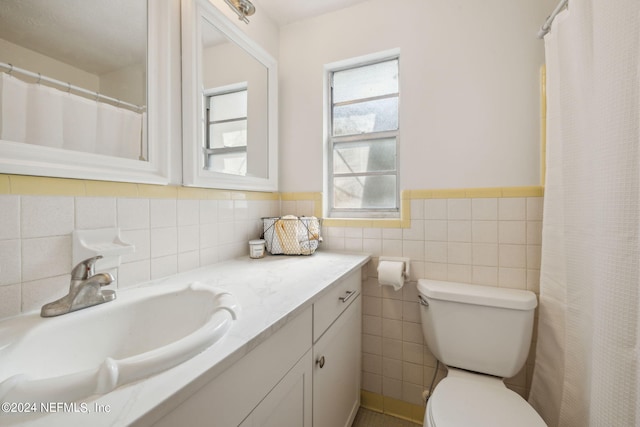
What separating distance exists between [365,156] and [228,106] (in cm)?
85

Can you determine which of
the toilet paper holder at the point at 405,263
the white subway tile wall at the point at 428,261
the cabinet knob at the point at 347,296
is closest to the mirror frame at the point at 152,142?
the cabinet knob at the point at 347,296

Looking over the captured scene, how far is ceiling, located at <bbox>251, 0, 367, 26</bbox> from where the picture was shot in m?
1.54

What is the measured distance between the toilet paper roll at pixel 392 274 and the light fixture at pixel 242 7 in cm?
144

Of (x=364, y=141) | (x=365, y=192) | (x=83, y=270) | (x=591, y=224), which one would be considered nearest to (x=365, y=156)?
(x=364, y=141)

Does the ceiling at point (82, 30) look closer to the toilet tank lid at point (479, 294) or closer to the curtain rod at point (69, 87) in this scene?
the curtain rod at point (69, 87)

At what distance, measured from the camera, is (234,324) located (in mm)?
614

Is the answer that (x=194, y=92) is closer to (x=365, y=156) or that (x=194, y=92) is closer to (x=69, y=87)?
(x=69, y=87)

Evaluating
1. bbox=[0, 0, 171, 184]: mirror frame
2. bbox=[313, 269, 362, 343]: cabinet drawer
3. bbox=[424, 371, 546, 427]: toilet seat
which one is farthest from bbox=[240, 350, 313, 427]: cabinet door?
bbox=[0, 0, 171, 184]: mirror frame

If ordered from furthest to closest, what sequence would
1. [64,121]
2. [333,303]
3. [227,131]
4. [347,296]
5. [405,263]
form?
[405,263], [227,131], [347,296], [333,303], [64,121]

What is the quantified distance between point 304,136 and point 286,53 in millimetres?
585

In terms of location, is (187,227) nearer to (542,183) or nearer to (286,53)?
(286,53)

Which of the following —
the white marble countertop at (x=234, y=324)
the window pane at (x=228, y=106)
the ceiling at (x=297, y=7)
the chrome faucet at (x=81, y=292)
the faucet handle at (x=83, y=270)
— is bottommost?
the white marble countertop at (x=234, y=324)

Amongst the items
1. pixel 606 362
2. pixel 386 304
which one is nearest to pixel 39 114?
pixel 386 304

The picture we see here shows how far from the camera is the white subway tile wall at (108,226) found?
65cm
